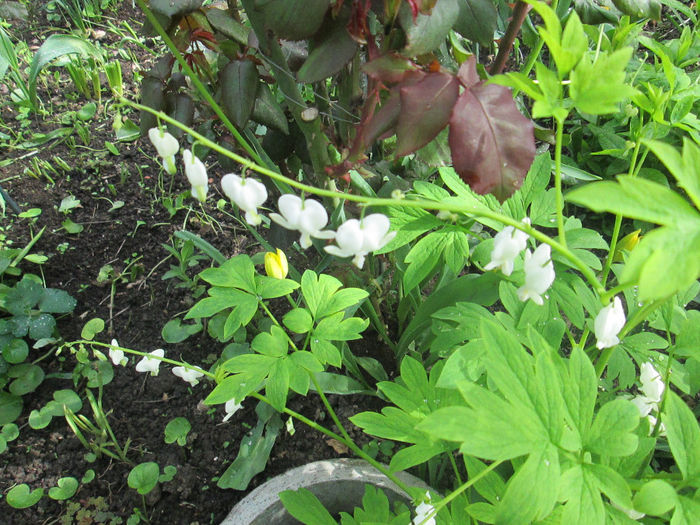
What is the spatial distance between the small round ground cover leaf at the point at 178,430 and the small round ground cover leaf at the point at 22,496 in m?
0.33

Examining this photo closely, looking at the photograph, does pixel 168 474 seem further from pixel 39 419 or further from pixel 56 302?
pixel 56 302

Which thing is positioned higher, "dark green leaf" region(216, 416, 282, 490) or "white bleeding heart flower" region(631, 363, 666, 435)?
"white bleeding heart flower" region(631, 363, 666, 435)

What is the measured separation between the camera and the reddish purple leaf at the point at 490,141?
2.17ft

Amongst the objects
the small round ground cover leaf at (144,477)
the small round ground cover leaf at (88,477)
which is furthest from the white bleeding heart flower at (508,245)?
the small round ground cover leaf at (88,477)

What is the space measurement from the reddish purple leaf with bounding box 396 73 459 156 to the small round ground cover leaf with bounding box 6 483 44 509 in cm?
130

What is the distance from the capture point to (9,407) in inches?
57.1

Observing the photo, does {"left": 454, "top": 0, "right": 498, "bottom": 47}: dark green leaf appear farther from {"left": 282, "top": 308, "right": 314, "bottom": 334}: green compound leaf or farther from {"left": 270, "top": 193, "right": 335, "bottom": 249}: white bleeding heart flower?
{"left": 282, "top": 308, "right": 314, "bottom": 334}: green compound leaf

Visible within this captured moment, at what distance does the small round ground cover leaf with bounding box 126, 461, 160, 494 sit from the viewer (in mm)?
1239

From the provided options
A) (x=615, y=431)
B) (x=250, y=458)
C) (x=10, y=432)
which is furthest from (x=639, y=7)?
(x=10, y=432)

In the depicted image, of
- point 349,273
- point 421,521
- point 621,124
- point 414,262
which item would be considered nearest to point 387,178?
point 349,273

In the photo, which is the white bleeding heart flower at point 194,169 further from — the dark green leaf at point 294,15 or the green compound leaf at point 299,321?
the green compound leaf at point 299,321

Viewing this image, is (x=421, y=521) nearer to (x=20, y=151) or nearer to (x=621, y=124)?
(x=621, y=124)

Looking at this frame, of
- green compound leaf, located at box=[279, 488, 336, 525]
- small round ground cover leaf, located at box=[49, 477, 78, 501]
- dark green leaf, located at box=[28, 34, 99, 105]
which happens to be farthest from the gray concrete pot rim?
dark green leaf, located at box=[28, 34, 99, 105]

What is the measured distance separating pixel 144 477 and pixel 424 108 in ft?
3.72
